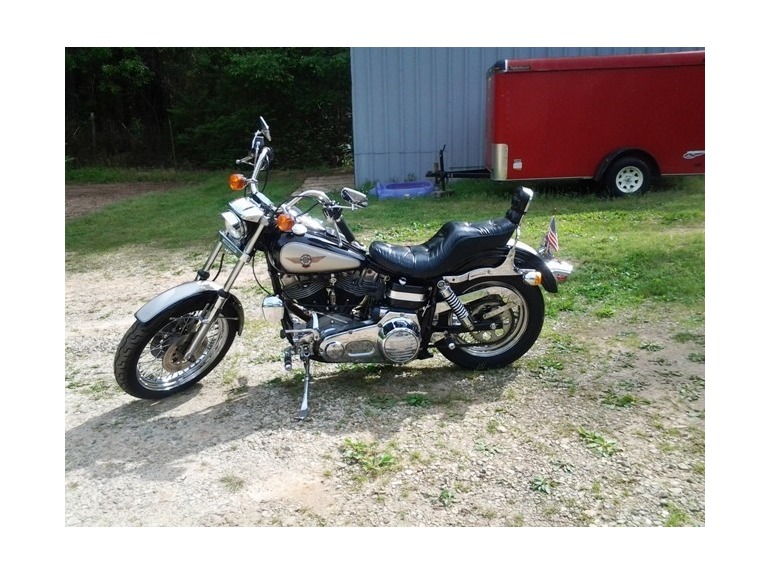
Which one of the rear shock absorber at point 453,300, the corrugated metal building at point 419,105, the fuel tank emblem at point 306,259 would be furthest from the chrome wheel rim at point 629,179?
the fuel tank emblem at point 306,259

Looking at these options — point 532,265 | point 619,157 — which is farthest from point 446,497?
point 619,157

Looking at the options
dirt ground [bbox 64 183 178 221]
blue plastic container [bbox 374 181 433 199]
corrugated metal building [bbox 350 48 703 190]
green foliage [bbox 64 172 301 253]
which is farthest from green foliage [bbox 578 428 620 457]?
dirt ground [bbox 64 183 178 221]

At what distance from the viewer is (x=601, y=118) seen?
9.96 metres

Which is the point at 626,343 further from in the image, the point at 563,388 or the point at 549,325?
the point at 563,388

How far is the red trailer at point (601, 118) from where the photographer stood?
9688mm

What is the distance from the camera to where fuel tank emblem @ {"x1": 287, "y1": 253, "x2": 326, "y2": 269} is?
12.0 ft

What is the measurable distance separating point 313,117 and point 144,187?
16.3ft

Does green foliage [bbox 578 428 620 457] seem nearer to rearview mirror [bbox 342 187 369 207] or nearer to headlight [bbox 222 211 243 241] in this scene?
rearview mirror [bbox 342 187 369 207]

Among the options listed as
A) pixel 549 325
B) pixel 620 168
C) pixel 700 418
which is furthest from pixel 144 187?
pixel 700 418

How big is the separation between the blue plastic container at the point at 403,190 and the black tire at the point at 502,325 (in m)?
7.01

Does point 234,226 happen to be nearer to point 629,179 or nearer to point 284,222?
point 284,222

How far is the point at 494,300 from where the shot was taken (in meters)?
3.96

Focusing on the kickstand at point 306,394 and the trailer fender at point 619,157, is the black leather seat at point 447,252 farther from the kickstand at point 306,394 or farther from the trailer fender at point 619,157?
the trailer fender at point 619,157

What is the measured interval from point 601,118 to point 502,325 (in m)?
7.12
